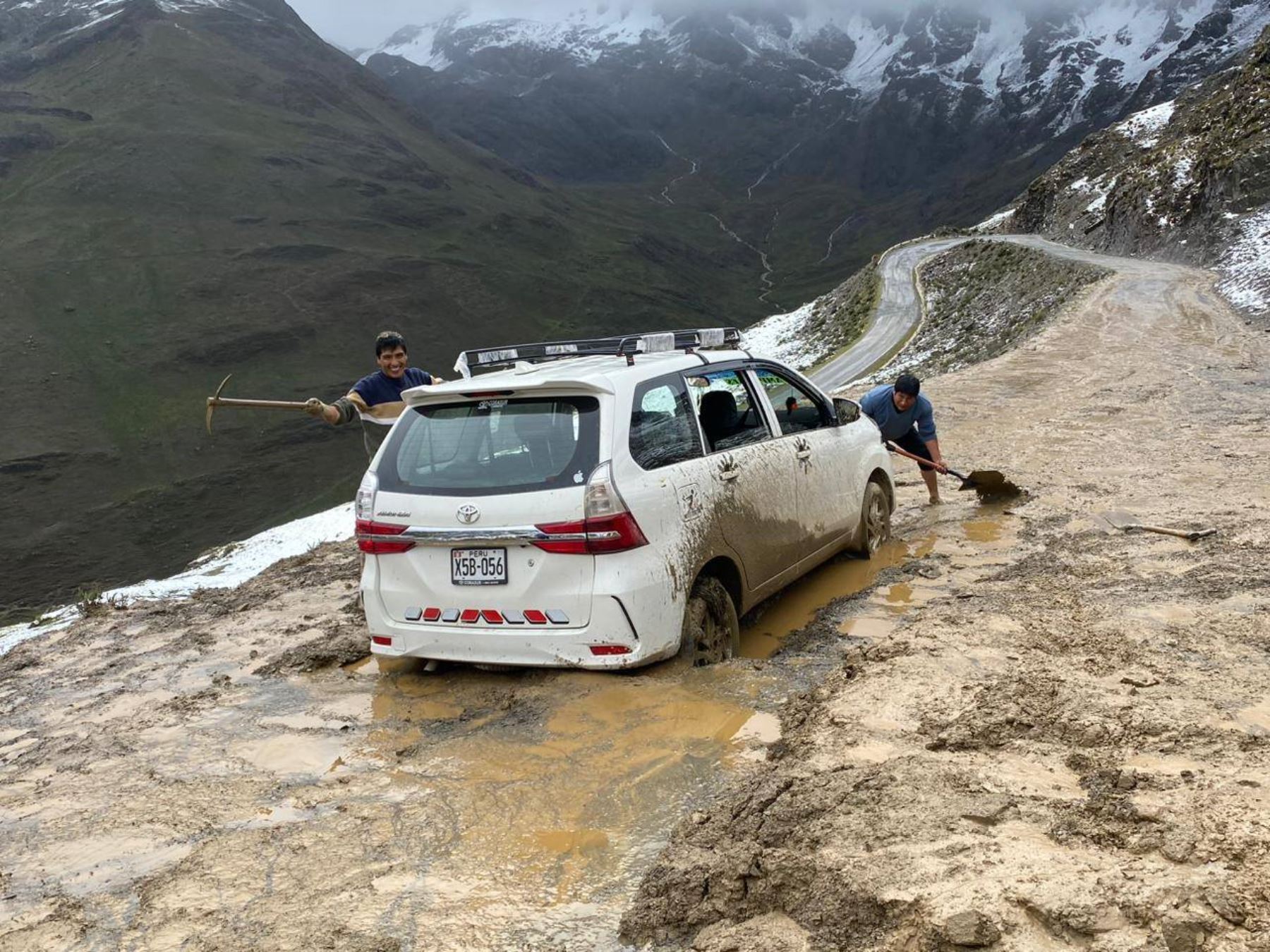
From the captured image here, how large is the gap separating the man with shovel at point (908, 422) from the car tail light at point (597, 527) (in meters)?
4.91

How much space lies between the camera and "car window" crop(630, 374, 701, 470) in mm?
5074

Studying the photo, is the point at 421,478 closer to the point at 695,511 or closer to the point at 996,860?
the point at 695,511

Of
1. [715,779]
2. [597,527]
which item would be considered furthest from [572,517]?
[715,779]

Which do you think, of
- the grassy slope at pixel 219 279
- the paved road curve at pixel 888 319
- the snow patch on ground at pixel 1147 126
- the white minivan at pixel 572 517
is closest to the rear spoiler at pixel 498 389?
the white minivan at pixel 572 517

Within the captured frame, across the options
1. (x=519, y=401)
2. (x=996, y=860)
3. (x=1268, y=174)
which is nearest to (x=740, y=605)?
(x=519, y=401)

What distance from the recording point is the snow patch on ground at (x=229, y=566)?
9031mm

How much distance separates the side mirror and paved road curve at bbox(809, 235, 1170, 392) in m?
28.8

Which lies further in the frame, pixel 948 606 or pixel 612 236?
pixel 612 236

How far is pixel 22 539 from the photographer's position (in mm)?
64688

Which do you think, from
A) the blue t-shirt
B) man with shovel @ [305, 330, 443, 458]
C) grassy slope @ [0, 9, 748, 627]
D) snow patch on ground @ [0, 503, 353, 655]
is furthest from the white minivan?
grassy slope @ [0, 9, 748, 627]

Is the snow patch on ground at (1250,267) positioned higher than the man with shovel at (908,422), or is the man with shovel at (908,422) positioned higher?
the snow patch on ground at (1250,267)

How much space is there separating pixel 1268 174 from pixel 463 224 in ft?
385

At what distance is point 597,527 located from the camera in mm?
4723

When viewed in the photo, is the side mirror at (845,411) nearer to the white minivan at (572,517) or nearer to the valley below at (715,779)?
the valley below at (715,779)
